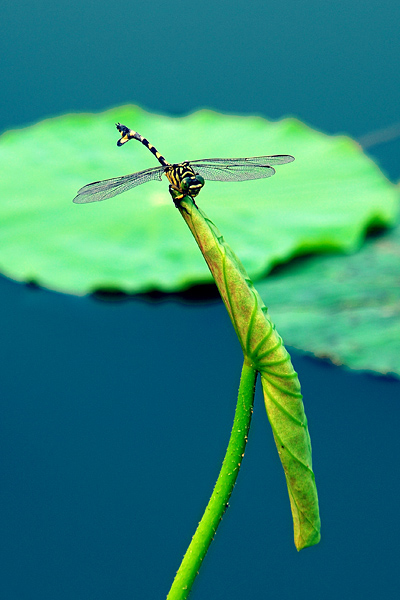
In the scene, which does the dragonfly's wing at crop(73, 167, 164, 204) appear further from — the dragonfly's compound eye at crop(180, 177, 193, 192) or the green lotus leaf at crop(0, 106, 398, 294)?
the green lotus leaf at crop(0, 106, 398, 294)

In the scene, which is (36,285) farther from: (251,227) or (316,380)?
(316,380)

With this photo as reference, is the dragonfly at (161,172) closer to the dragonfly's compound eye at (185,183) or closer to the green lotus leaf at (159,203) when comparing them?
the dragonfly's compound eye at (185,183)

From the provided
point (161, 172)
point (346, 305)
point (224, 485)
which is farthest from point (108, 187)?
point (346, 305)

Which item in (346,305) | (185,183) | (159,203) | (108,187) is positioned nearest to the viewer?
(185,183)

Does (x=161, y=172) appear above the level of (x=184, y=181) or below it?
above

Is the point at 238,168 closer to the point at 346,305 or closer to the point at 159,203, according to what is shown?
the point at 346,305

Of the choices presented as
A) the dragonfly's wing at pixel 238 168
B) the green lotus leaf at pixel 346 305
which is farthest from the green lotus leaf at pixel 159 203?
the dragonfly's wing at pixel 238 168
